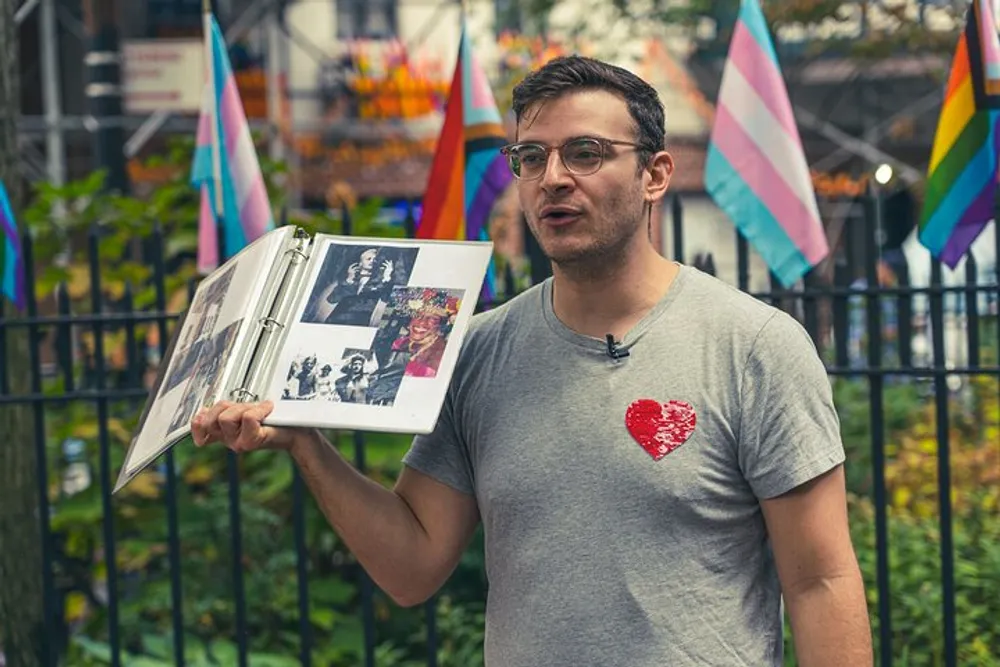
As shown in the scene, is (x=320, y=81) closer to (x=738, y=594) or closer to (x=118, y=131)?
(x=118, y=131)

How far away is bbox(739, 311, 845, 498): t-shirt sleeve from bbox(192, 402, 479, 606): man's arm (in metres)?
0.59

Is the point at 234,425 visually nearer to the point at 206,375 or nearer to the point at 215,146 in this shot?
the point at 206,375

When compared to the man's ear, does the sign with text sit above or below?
above

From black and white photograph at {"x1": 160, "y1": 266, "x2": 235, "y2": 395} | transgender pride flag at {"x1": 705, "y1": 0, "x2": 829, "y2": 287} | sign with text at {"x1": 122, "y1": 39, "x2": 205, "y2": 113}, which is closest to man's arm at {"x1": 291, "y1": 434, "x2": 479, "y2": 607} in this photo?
black and white photograph at {"x1": 160, "y1": 266, "x2": 235, "y2": 395}

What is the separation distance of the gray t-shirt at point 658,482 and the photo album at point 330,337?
20 cm

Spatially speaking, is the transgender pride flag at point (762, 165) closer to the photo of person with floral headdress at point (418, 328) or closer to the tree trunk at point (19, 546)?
the photo of person with floral headdress at point (418, 328)

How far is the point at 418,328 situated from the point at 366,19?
19.1 meters


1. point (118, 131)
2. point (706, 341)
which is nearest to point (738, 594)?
point (706, 341)

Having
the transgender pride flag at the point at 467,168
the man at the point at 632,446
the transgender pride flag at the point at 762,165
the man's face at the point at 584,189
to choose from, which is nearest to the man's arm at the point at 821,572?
the man at the point at 632,446

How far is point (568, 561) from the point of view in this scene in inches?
96.7

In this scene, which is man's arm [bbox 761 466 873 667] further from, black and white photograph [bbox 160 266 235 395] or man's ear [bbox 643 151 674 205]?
black and white photograph [bbox 160 266 235 395]

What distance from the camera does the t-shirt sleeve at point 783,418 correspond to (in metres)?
2.39

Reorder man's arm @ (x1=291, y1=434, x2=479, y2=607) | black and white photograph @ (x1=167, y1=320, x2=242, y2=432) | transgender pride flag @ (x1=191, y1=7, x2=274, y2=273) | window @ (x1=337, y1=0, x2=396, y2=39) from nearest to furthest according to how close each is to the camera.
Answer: black and white photograph @ (x1=167, y1=320, x2=242, y2=432) < man's arm @ (x1=291, y1=434, x2=479, y2=607) < transgender pride flag @ (x1=191, y1=7, x2=274, y2=273) < window @ (x1=337, y1=0, x2=396, y2=39)

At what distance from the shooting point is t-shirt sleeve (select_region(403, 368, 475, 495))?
8.89 feet
